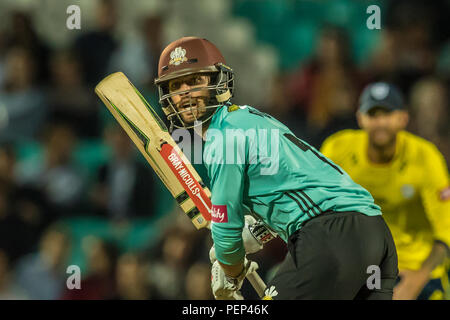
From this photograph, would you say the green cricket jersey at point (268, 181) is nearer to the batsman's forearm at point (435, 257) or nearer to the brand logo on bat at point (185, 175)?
the brand logo on bat at point (185, 175)

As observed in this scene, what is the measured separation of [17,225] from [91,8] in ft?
6.38

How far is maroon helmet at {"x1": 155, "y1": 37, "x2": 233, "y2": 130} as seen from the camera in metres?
3.08

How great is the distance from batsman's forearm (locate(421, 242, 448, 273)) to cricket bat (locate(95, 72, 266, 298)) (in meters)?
1.14

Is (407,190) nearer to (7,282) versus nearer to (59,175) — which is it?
(59,175)

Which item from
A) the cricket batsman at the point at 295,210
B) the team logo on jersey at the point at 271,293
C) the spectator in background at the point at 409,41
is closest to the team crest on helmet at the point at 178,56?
the cricket batsman at the point at 295,210

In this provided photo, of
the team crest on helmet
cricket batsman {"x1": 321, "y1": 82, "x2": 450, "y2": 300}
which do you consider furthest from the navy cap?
the team crest on helmet

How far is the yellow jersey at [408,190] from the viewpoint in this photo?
4.02 m

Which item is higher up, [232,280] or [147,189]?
[232,280]

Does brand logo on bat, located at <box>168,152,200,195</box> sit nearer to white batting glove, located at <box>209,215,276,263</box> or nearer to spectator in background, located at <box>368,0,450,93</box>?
white batting glove, located at <box>209,215,276,263</box>

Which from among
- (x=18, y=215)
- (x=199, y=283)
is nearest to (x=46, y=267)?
(x=18, y=215)

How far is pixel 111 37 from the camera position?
5.88m

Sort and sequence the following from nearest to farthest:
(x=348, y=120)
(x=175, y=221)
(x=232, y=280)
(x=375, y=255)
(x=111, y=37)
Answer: (x=375, y=255), (x=232, y=280), (x=348, y=120), (x=175, y=221), (x=111, y=37)

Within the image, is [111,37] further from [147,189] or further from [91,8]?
[147,189]
